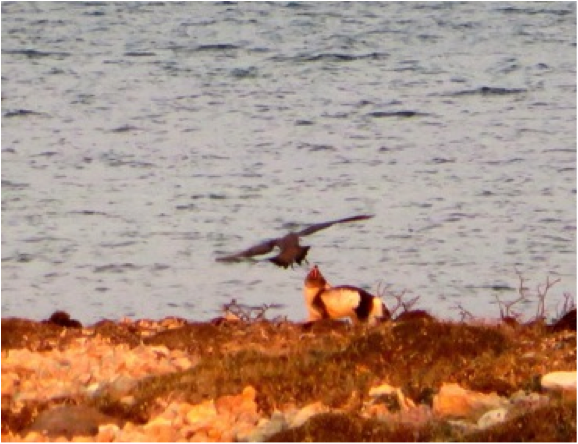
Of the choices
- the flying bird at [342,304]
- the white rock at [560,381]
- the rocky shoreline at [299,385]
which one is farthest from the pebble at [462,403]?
the flying bird at [342,304]

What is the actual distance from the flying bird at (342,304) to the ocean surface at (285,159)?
1259mm

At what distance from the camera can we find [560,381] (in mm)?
7906

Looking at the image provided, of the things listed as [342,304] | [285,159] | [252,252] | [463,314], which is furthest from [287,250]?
[285,159]

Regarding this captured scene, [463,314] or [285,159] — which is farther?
[285,159]

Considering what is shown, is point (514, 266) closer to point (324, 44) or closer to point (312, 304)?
point (312, 304)

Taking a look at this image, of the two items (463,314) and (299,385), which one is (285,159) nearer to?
(463,314)

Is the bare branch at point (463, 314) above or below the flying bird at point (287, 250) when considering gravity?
below

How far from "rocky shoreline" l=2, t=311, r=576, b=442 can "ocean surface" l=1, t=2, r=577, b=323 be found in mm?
2686

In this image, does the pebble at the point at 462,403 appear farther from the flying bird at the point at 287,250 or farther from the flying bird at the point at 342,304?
the flying bird at the point at 287,250

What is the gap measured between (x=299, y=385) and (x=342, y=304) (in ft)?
8.25

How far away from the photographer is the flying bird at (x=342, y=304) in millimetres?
10914

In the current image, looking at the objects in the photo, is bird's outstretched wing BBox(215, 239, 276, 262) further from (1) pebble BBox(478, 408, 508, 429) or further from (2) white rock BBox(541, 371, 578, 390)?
(1) pebble BBox(478, 408, 508, 429)

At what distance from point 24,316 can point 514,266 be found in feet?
13.2

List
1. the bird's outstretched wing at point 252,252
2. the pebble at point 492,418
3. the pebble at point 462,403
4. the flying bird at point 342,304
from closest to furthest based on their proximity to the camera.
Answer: the pebble at point 492,418 < the pebble at point 462,403 < the flying bird at point 342,304 < the bird's outstretched wing at point 252,252
